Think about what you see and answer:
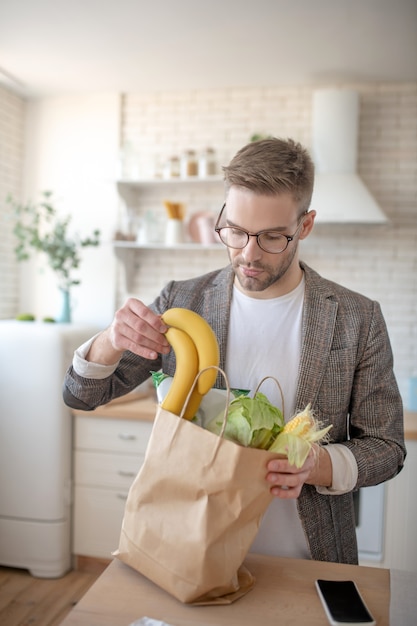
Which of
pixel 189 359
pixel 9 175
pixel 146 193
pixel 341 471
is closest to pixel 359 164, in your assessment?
pixel 146 193

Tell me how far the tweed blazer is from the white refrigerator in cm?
184

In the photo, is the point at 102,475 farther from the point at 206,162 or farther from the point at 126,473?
the point at 206,162

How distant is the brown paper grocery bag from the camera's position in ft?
3.05

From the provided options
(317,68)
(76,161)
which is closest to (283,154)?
(317,68)

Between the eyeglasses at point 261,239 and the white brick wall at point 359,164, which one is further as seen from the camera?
the white brick wall at point 359,164

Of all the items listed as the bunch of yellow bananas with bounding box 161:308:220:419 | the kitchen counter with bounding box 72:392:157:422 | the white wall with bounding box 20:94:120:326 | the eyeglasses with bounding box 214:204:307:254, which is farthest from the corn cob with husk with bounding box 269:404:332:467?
the white wall with bounding box 20:94:120:326

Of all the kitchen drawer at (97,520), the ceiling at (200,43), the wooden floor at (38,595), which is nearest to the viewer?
the ceiling at (200,43)

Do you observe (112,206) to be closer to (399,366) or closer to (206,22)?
(206,22)

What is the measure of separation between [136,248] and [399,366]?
180 centimetres

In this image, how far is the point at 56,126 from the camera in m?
4.00

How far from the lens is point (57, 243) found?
3.66 metres

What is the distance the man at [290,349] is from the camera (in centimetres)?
133

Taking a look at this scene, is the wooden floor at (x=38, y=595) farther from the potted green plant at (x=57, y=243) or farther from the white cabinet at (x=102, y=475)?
the potted green plant at (x=57, y=243)

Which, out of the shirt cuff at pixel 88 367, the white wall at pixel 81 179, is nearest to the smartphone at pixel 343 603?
the shirt cuff at pixel 88 367
